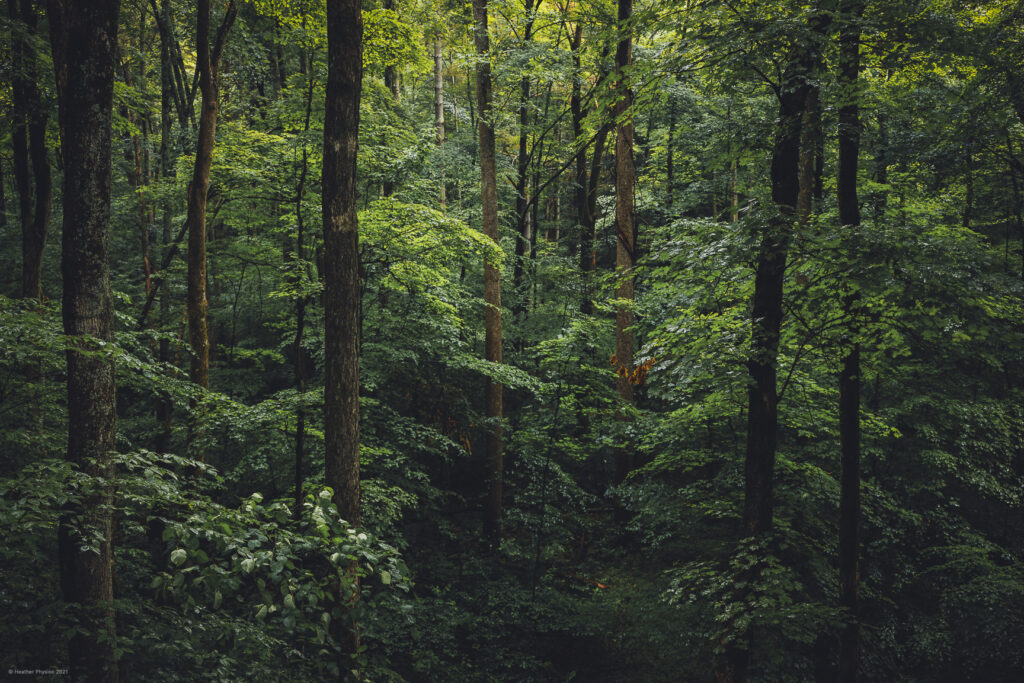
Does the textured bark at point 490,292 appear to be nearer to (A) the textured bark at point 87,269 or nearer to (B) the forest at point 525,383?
(B) the forest at point 525,383

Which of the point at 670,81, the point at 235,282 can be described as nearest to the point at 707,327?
the point at 670,81

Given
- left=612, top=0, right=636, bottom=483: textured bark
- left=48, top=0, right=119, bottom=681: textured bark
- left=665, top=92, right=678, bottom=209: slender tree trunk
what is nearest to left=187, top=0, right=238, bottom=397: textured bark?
left=48, top=0, right=119, bottom=681: textured bark

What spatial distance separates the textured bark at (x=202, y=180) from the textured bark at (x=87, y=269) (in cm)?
459

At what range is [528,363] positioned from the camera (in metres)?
13.8

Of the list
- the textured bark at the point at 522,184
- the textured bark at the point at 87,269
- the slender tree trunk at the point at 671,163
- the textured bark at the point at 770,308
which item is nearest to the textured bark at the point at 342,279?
the textured bark at the point at 87,269

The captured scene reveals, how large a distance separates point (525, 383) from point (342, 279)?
5.81 meters

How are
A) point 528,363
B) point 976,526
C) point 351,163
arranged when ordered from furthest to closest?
point 528,363 < point 976,526 < point 351,163

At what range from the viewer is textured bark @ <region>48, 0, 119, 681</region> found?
4762mm

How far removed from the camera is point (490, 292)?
12.0 m

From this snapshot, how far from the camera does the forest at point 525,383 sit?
16.1ft

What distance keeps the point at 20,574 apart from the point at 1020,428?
626 inches

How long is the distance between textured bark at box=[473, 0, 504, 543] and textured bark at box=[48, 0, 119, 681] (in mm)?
7467

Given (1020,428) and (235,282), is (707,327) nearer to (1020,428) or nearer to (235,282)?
(1020,428)

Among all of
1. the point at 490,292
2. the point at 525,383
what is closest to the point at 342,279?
the point at 525,383
